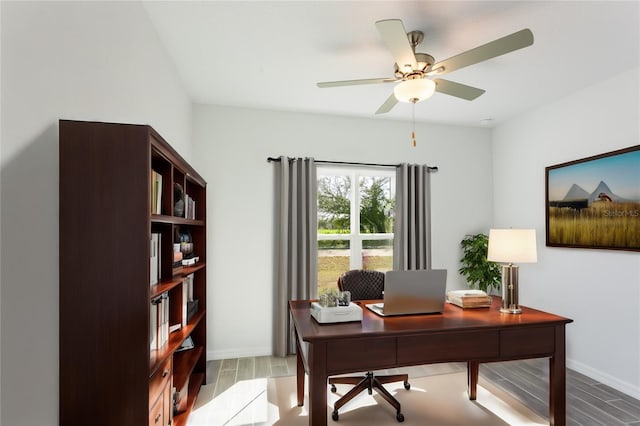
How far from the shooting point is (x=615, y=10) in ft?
6.59

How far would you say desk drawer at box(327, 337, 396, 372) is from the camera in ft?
5.89

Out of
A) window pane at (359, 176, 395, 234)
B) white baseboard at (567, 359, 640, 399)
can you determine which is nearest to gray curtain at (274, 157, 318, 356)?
window pane at (359, 176, 395, 234)

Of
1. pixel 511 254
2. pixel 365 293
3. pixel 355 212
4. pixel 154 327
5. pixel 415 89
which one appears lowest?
pixel 365 293

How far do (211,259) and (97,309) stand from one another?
Result: 227 centimetres

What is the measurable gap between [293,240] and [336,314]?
67.1 inches

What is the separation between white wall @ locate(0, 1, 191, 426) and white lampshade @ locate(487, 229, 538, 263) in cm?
238

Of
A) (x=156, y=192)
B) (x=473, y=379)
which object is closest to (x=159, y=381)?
(x=156, y=192)

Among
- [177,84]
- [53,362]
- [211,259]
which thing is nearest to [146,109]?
[177,84]

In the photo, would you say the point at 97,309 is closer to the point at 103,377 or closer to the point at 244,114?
the point at 103,377

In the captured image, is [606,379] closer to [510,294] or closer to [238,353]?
[510,294]

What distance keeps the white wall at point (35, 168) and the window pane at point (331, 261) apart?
2761 millimetres

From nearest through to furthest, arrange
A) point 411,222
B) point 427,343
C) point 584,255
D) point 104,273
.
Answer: point 104,273, point 427,343, point 584,255, point 411,222

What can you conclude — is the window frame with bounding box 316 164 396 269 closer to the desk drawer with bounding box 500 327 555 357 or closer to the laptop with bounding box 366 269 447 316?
the laptop with bounding box 366 269 447 316

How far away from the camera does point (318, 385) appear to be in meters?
1.76
